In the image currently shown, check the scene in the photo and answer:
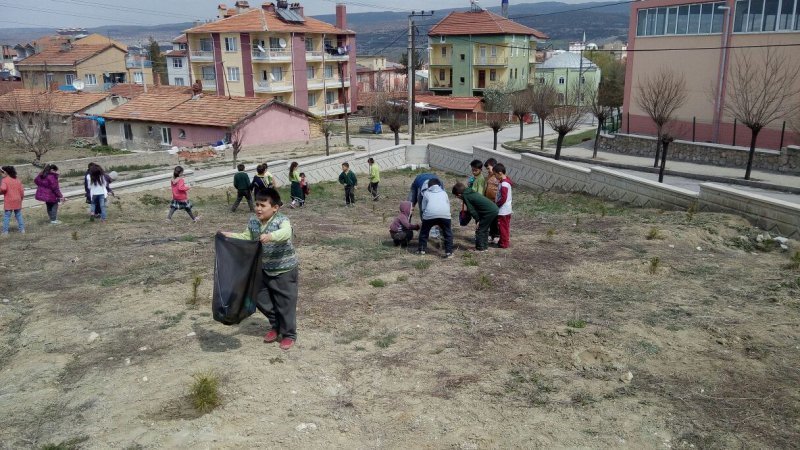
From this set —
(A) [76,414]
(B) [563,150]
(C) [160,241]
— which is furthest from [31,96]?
(A) [76,414]

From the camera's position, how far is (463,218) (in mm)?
10680

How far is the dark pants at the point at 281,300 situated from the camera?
6.22 meters

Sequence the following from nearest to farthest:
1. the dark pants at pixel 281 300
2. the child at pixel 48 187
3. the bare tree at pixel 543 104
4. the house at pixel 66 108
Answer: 1. the dark pants at pixel 281 300
2. the child at pixel 48 187
3. the bare tree at pixel 543 104
4. the house at pixel 66 108

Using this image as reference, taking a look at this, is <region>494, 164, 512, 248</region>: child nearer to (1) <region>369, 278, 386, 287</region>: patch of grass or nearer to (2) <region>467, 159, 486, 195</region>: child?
(2) <region>467, 159, 486, 195</region>: child

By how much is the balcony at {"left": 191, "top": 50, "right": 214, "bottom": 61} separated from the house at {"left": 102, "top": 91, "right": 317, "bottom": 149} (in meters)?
11.1

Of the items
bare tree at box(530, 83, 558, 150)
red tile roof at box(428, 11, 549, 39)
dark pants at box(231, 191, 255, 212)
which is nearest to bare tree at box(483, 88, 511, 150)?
red tile roof at box(428, 11, 549, 39)

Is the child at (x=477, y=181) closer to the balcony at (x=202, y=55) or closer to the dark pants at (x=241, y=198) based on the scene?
the dark pants at (x=241, y=198)

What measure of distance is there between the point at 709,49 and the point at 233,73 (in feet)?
124

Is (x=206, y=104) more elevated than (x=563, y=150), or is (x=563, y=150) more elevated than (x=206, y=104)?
(x=206, y=104)

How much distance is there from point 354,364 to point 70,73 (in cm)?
7092

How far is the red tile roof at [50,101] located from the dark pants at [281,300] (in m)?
43.2

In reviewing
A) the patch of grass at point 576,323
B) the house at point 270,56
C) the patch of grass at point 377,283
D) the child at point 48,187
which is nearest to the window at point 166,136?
the house at point 270,56

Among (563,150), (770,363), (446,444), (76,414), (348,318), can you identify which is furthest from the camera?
(563,150)

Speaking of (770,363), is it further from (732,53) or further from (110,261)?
(732,53)
